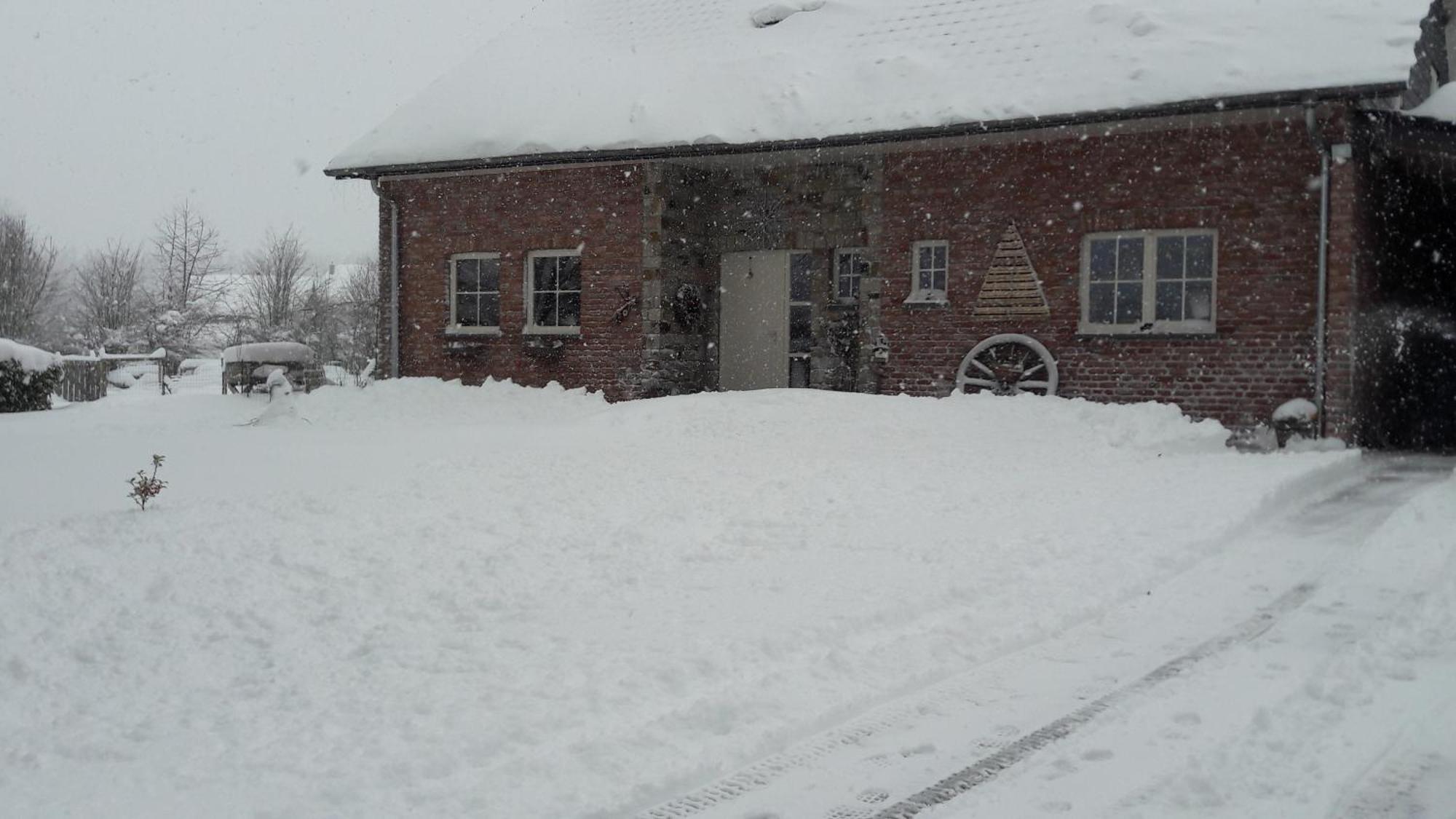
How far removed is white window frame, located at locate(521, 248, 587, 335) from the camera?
16.7 meters

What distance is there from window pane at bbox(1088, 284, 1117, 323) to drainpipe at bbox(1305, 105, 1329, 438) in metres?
2.15

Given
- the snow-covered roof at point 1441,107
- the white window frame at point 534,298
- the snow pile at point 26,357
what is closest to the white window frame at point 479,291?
the white window frame at point 534,298

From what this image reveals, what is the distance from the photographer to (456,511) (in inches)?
303

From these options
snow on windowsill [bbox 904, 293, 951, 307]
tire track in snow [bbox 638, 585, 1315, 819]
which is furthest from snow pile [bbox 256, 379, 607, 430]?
tire track in snow [bbox 638, 585, 1315, 819]

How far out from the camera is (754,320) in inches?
674

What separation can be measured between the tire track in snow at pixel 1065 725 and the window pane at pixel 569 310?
1203cm

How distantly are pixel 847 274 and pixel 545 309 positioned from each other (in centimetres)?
426

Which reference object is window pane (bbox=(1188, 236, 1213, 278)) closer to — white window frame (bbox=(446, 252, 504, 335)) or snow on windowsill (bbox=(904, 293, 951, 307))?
snow on windowsill (bbox=(904, 293, 951, 307))

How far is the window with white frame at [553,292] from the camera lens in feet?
54.9

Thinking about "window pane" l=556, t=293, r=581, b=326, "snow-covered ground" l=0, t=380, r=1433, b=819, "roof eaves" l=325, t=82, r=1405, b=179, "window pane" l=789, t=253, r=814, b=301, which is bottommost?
"snow-covered ground" l=0, t=380, r=1433, b=819

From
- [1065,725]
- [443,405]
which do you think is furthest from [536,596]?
[443,405]

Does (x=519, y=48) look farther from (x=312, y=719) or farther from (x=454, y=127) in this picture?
(x=312, y=719)

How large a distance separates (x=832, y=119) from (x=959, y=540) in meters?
8.55

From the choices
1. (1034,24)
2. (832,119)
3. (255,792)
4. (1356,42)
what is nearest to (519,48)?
(832,119)
